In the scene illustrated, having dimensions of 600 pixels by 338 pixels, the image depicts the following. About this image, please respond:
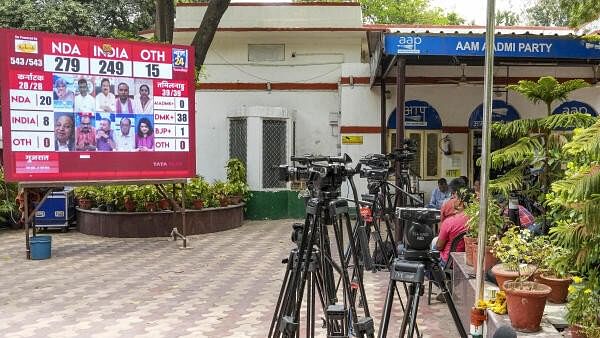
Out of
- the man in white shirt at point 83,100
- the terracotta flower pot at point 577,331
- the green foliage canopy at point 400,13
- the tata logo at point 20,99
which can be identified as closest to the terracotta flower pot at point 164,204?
the man in white shirt at point 83,100

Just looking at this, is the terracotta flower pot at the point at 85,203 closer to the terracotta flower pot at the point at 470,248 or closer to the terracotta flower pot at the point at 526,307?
the terracotta flower pot at the point at 470,248

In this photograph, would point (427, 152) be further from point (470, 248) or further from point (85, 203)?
point (470, 248)

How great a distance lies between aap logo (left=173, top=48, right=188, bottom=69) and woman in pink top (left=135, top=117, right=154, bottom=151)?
915 mm

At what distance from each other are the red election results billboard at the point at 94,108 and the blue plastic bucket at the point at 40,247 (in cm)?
91

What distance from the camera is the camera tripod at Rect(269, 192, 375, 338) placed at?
107 inches

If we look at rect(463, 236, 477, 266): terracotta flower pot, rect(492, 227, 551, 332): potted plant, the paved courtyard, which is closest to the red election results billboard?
the paved courtyard

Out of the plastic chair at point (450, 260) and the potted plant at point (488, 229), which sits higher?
the potted plant at point (488, 229)

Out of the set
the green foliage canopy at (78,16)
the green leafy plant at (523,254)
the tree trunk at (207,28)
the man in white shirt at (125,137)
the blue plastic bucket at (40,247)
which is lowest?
the blue plastic bucket at (40,247)

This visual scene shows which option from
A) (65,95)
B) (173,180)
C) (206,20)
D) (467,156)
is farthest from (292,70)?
(65,95)

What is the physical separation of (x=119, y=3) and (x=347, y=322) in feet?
51.8

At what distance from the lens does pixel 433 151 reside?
11609 mm

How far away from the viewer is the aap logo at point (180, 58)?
322 inches

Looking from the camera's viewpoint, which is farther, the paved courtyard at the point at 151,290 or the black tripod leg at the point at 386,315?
the paved courtyard at the point at 151,290

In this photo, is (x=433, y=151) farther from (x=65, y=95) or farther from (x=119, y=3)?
(x=119, y=3)
